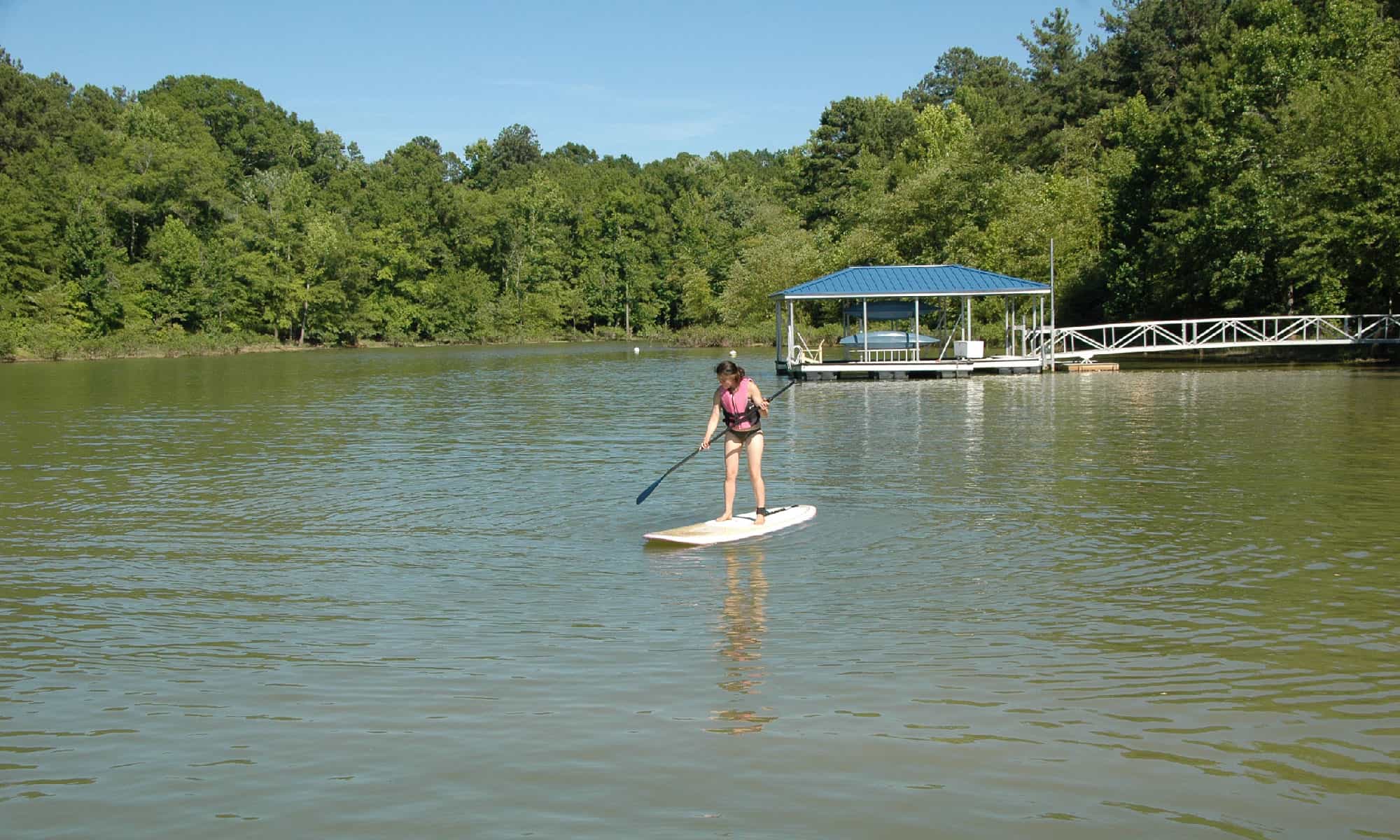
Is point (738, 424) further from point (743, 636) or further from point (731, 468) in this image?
point (743, 636)

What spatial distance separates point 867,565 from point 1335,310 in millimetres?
37638

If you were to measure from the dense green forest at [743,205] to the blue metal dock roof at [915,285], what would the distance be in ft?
32.9

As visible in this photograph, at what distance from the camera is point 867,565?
1025cm

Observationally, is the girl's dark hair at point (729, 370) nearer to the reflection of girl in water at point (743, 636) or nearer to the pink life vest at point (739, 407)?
the pink life vest at point (739, 407)

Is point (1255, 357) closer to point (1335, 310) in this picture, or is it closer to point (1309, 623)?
point (1335, 310)

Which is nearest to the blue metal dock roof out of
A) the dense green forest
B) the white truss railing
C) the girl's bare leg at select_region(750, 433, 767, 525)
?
the white truss railing

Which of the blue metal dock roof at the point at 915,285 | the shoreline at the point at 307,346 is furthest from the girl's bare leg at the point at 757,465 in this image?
the shoreline at the point at 307,346

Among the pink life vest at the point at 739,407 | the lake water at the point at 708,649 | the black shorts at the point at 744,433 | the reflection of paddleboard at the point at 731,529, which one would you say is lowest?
the lake water at the point at 708,649

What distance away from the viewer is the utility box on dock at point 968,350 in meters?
40.2

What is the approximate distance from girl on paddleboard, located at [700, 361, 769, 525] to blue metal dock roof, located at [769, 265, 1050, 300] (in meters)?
26.8

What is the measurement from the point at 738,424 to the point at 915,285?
93.1 ft

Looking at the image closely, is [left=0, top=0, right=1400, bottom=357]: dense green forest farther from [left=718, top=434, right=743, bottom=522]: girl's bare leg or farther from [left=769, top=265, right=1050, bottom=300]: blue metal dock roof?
[left=718, top=434, right=743, bottom=522]: girl's bare leg

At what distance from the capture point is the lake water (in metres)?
5.37

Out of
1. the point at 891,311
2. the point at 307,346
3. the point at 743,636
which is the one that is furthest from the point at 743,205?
the point at 743,636
